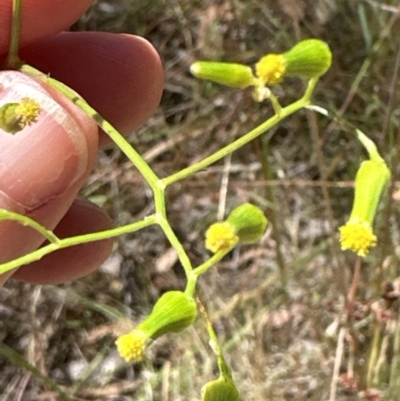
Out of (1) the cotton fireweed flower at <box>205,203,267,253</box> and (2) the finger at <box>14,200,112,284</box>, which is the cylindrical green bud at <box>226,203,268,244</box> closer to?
(1) the cotton fireweed flower at <box>205,203,267,253</box>

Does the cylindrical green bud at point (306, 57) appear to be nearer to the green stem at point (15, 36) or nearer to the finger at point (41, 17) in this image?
the green stem at point (15, 36)

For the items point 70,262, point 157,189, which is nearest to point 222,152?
point 157,189

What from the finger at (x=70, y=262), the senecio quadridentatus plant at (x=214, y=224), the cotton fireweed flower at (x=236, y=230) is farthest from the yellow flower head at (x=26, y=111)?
the finger at (x=70, y=262)

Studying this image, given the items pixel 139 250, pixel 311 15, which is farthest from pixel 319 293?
pixel 311 15

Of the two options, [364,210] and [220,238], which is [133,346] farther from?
[364,210]

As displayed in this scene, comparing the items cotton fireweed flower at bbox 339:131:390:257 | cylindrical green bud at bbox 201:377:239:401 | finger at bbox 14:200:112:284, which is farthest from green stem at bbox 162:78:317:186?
finger at bbox 14:200:112:284
